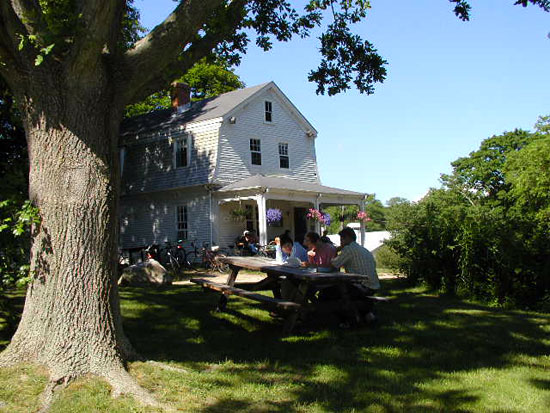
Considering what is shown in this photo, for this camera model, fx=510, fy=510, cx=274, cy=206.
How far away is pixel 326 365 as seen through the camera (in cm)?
596

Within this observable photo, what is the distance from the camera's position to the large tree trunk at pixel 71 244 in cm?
496

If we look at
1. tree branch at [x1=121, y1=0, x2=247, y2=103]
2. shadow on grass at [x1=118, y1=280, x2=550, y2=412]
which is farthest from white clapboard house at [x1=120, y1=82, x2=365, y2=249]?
tree branch at [x1=121, y1=0, x2=247, y2=103]

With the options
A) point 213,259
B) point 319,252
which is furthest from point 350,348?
point 213,259

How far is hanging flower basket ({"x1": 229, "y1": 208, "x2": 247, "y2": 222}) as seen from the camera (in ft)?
69.0

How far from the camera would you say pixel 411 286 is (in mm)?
12891

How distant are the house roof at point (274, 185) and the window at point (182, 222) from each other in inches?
98.7

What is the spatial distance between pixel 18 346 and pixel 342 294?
4.35m

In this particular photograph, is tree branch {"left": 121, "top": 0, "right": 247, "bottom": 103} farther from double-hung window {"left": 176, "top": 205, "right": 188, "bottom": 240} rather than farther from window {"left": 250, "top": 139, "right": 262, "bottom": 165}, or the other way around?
window {"left": 250, "top": 139, "right": 262, "bottom": 165}

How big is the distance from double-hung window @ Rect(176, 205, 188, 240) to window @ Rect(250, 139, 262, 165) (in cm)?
370

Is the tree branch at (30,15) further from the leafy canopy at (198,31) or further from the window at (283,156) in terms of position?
the window at (283,156)

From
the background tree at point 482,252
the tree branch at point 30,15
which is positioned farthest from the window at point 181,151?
the tree branch at point 30,15

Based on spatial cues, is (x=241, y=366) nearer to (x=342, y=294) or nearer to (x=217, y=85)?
(x=342, y=294)

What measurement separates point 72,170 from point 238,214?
1602 centimetres

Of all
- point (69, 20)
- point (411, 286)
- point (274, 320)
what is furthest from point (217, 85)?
point (69, 20)
